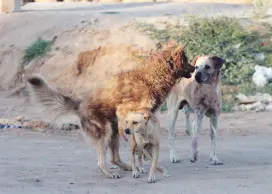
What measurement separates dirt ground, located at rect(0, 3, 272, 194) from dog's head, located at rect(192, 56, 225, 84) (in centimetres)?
121

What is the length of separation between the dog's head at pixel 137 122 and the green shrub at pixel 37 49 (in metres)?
10.4

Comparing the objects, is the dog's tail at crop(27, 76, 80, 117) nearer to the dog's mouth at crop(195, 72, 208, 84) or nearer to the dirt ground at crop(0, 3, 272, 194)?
the dirt ground at crop(0, 3, 272, 194)

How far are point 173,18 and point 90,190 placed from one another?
36.4 feet

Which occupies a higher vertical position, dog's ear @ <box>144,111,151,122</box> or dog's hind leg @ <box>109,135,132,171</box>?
dog's ear @ <box>144,111,151,122</box>

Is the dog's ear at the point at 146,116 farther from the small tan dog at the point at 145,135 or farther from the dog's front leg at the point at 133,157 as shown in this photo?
the dog's front leg at the point at 133,157

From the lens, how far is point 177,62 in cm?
870

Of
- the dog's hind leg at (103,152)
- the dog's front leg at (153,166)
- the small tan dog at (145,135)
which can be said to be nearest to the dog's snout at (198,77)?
the small tan dog at (145,135)

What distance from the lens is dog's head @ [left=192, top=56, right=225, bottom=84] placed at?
30.6 feet

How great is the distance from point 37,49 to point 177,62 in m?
9.99

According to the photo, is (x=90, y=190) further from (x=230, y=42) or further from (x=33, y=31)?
(x=33, y=31)

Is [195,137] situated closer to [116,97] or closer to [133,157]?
[133,157]

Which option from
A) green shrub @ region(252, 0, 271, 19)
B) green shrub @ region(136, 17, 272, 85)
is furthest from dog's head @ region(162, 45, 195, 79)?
green shrub @ region(252, 0, 271, 19)

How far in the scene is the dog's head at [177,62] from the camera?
8703 mm

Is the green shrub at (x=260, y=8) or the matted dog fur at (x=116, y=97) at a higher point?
the matted dog fur at (x=116, y=97)
